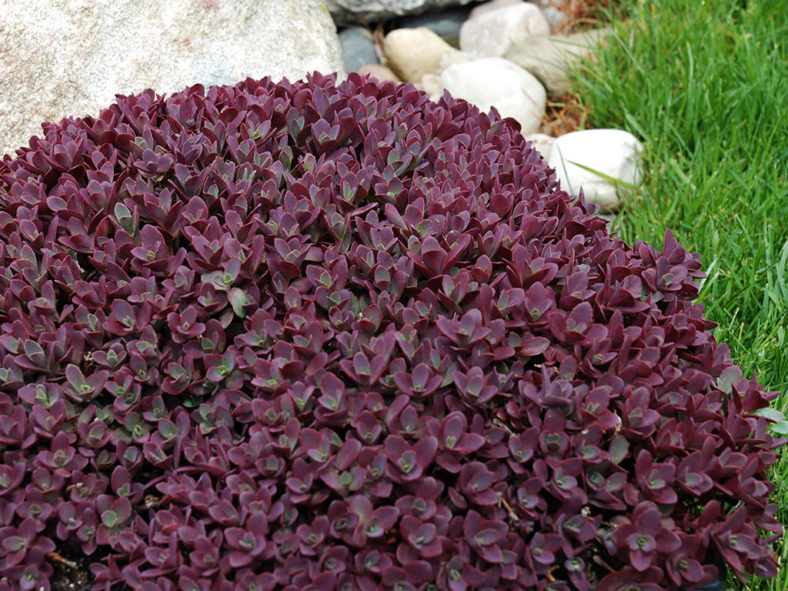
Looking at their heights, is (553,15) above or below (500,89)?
below

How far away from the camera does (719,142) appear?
393cm

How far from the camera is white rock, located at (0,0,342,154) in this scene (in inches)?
129

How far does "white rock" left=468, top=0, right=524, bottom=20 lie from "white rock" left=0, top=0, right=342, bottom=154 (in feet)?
7.97

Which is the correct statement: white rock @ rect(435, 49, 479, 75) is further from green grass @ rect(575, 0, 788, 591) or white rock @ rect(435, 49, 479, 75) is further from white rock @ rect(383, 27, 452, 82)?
green grass @ rect(575, 0, 788, 591)

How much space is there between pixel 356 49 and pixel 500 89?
1434 mm

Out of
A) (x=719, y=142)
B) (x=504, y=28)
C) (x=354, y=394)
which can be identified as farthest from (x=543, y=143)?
(x=354, y=394)

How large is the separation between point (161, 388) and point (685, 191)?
277 cm

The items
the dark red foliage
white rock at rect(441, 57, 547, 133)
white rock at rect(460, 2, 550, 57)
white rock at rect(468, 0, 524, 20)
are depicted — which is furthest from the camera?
white rock at rect(468, 0, 524, 20)

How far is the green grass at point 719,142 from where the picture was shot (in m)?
3.10

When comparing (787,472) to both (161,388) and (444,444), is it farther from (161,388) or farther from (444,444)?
(161,388)

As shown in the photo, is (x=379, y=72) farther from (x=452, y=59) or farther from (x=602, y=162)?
(x=602, y=162)

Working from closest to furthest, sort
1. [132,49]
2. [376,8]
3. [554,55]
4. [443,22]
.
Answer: [132,49], [554,55], [376,8], [443,22]

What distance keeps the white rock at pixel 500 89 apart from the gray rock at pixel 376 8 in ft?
4.13

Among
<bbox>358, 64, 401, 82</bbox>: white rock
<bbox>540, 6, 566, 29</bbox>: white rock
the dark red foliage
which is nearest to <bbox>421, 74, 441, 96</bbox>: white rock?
<bbox>358, 64, 401, 82</bbox>: white rock
